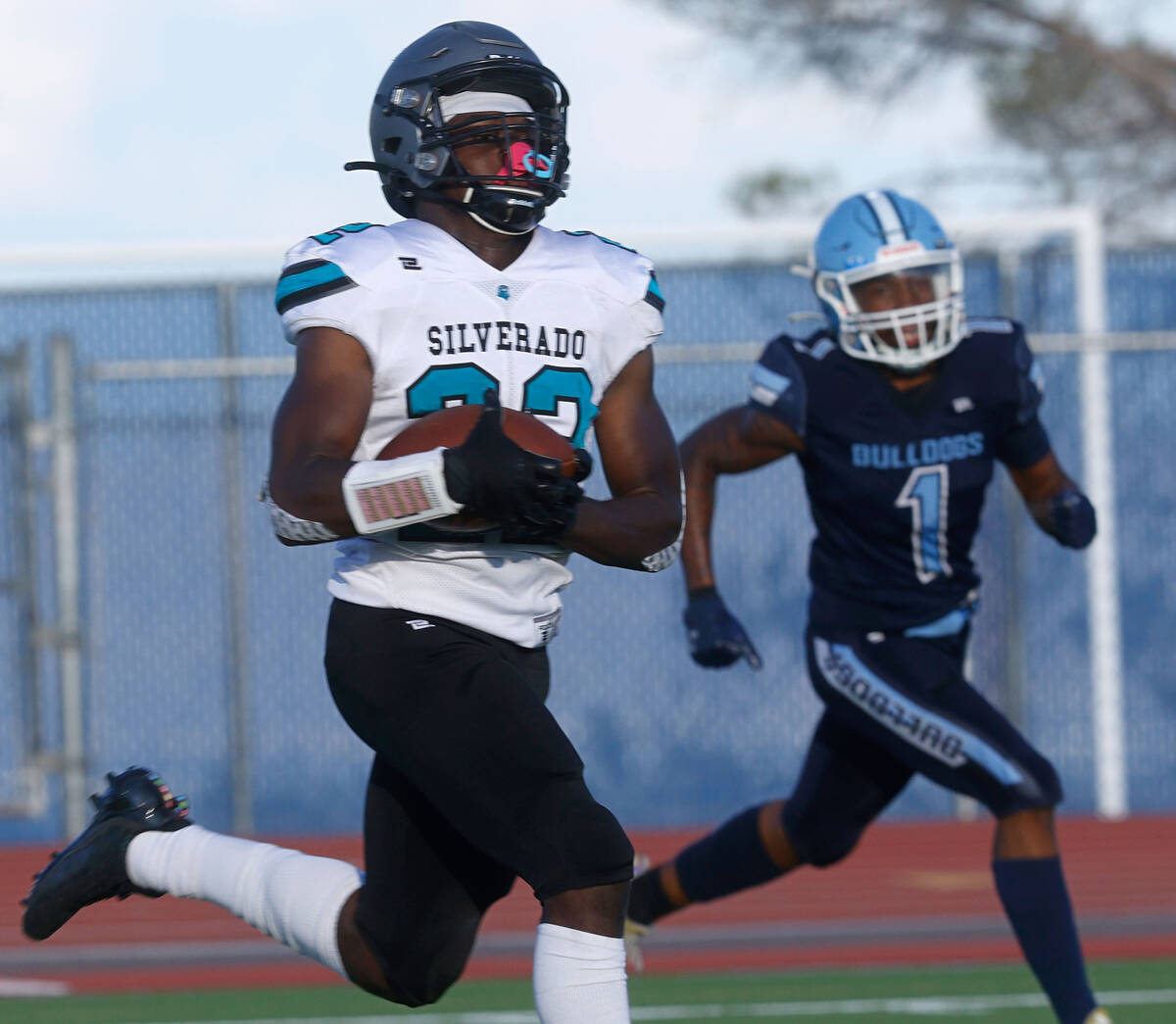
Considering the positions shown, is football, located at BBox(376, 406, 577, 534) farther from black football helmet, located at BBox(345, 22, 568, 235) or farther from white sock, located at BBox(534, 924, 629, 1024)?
white sock, located at BBox(534, 924, 629, 1024)

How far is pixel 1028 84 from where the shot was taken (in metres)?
15.6

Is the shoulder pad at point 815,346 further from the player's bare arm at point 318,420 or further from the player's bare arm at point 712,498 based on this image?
the player's bare arm at point 318,420

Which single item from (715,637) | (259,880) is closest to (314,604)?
(715,637)

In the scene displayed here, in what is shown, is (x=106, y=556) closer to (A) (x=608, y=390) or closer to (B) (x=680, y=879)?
(B) (x=680, y=879)

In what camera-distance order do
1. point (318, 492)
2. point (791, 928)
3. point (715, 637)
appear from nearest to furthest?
point (318, 492), point (715, 637), point (791, 928)

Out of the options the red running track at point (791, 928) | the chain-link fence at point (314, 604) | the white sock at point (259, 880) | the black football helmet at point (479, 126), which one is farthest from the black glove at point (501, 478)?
the chain-link fence at point (314, 604)

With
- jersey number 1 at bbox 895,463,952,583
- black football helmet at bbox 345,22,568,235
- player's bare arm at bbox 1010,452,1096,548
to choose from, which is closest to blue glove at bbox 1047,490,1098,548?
player's bare arm at bbox 1010,452,1096,548

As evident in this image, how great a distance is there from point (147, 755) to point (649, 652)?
2.60 meters

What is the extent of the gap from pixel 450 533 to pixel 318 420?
0.30 m

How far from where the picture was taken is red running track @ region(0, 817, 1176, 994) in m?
6.23

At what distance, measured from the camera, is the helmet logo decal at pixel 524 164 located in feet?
10.7

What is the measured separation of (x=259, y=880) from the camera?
3.42 m

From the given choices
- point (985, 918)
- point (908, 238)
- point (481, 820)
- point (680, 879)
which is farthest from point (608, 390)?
point (985, 918)

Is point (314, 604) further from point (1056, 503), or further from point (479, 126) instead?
point (479, 126)
